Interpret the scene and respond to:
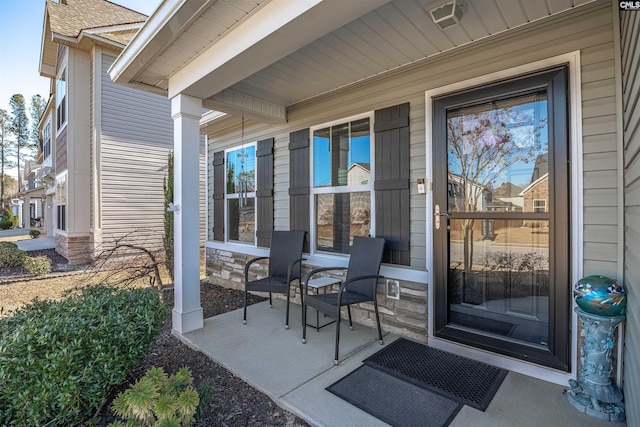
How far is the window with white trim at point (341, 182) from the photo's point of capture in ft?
11.0

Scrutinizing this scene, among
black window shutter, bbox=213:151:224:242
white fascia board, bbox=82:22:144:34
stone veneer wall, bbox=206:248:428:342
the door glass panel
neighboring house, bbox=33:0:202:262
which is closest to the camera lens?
the door glass panel

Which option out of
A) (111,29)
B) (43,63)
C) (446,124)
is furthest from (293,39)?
(43,63)

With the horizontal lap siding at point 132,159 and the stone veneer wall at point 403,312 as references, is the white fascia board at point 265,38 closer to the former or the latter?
the stone veneer wall at point 403,312

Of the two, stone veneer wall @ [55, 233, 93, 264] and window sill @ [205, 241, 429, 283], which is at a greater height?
window sill @ [205, 241, 429, 283]

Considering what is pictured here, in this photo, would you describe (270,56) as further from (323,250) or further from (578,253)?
(578,253)

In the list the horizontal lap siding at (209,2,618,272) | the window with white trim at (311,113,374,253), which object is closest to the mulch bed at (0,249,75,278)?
the window with white trim at (311,113,374,253)

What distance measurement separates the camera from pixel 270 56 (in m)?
2.36

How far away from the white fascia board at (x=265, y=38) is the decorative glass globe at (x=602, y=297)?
2.05m

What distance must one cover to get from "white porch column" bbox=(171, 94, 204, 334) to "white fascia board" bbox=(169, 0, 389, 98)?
27 centimetres

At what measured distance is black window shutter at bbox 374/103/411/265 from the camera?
2.95 meters

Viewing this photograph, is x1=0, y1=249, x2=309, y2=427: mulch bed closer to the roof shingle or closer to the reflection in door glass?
the reflection in door glass

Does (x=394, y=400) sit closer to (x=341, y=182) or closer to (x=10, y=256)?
(x=341, y=182)

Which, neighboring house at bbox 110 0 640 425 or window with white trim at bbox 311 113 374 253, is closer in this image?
neighboring house at bbox 110 0 640 425

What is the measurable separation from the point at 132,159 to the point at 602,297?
343 inches
